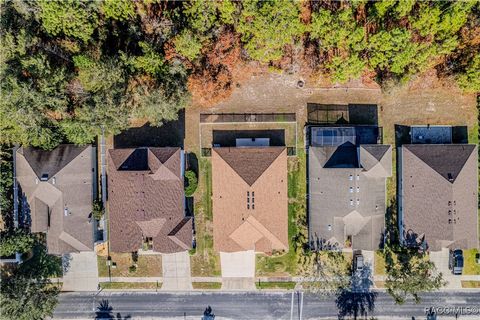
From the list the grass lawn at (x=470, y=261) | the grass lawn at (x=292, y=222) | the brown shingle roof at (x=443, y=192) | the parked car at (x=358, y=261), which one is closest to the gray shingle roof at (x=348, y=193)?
the grass lawn at (x=292, y=222)

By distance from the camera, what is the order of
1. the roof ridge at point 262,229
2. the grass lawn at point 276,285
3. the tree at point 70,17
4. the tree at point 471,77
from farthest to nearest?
1. the grass lawn at point 276,285
2. the roof ridge at point 262,229
3. the tree at point 471,77
4. the tree at point 70,17

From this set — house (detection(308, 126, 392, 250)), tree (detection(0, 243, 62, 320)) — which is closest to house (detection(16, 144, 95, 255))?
tree (detection(0, 243, 62, 320))

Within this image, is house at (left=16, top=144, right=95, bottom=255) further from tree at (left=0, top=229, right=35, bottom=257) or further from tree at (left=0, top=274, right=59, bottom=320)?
tree at (left=0, top=274, right=59, bottom=320)

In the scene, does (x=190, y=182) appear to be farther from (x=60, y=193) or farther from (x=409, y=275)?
(x=409, y=275)

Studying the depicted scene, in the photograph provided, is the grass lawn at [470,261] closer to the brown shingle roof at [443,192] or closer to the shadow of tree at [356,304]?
the brown shingle roof at [443,192]

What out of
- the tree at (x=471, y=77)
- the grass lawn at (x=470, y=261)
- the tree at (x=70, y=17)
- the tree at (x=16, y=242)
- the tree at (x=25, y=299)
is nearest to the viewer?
the tree at (x=70, y=17)

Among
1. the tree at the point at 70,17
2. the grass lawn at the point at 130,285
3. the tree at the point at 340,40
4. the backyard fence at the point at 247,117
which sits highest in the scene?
the tree at the point at 70,17
